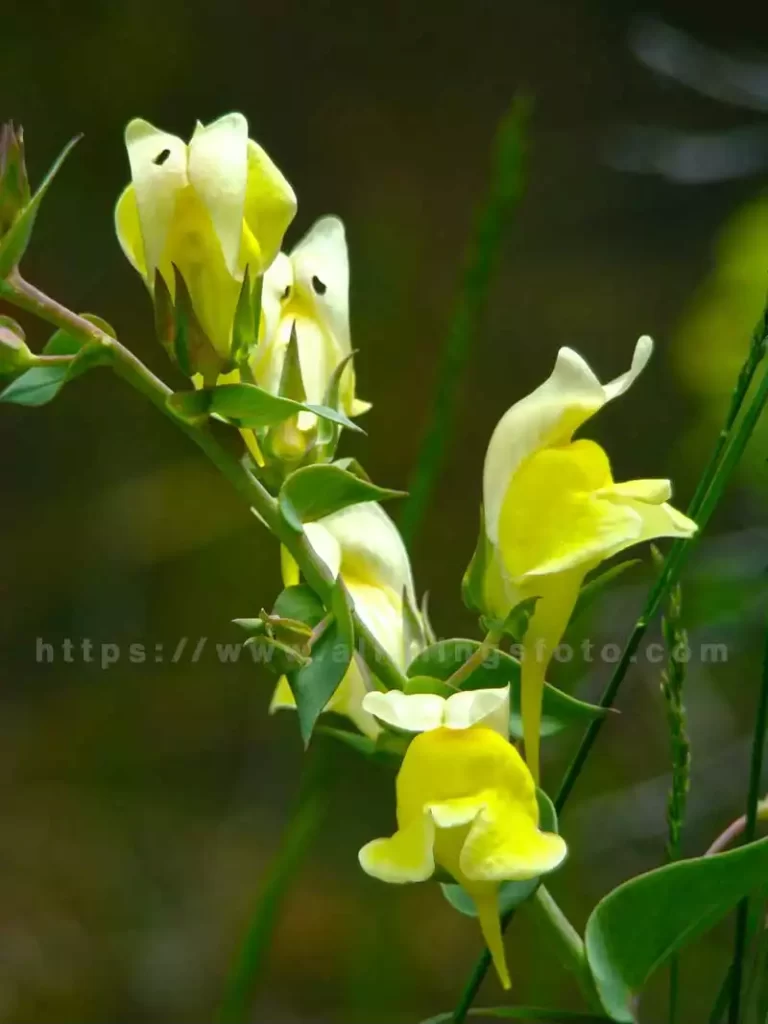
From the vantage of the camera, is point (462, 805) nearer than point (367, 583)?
Yes

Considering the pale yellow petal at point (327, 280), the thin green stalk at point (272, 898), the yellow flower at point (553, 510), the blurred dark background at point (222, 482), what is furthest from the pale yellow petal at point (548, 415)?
the blurred dark background at point (222, 482)

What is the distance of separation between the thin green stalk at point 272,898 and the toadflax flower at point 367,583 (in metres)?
0.11

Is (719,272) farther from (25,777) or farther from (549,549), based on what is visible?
(25,777)

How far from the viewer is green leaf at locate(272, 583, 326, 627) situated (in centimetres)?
33

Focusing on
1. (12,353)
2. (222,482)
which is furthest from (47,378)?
(222,482)

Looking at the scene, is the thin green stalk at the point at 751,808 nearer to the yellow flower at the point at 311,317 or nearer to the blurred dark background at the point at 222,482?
the yellow flower at the point at 311,317

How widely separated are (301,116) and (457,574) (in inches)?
22.1

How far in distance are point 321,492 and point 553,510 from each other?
0.07 meters

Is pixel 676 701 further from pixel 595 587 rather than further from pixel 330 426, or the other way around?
pixel 330 426

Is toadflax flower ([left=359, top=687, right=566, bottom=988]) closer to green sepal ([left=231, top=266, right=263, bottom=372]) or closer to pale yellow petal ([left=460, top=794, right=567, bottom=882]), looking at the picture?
pale yellow petal ([left=460, top=794, right=567, bottom=882])

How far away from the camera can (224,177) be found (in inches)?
13.0

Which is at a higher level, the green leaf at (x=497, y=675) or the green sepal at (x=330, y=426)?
the green sepal at (x=330, y=426)

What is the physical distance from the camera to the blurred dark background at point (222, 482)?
3.66 feet

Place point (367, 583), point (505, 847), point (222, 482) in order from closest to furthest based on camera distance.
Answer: point (505, 847)
point (367, 583)
point (222, 482)
